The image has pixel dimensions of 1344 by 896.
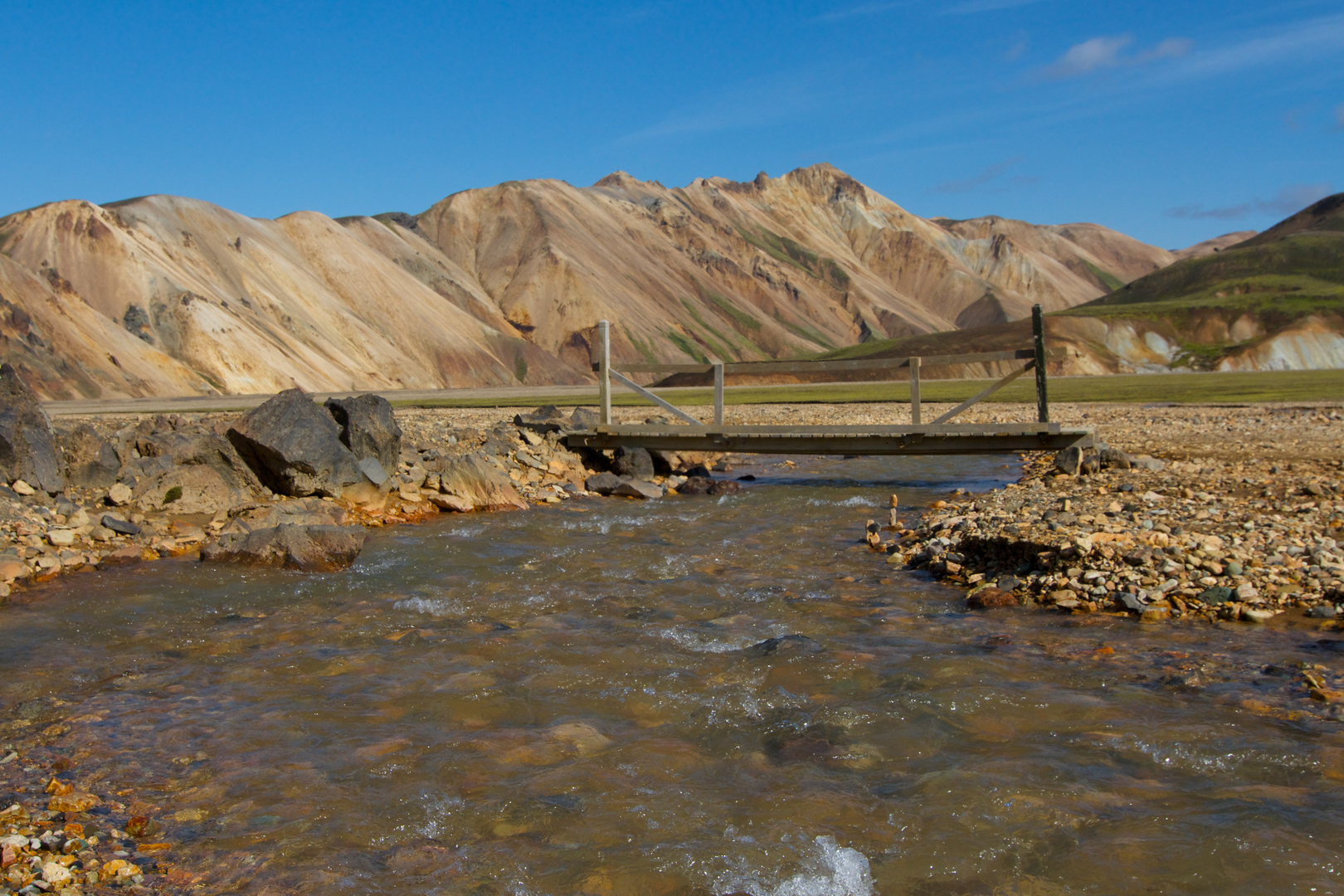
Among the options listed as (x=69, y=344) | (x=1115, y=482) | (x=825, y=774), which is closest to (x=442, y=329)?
(x=69, y=344)

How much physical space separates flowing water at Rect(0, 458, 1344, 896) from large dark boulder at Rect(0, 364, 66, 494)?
11.2 feet

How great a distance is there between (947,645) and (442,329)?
87803 millimetres

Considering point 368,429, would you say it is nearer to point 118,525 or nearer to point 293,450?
point 293,450

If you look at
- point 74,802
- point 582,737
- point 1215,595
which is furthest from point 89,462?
point 1215,595

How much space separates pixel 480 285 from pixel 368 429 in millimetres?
104169

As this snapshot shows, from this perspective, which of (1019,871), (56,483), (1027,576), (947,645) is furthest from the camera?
(56,483)

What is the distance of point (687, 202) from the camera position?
163625 mm

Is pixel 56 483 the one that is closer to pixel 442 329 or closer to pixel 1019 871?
pixel 1019 871

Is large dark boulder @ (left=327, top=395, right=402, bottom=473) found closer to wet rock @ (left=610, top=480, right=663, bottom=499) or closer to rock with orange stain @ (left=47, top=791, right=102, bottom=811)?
wet rock @ (left=610, top=480, right=663, bottom=499)

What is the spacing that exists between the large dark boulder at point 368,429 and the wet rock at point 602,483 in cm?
350

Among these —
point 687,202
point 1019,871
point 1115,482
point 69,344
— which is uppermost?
point 687,202

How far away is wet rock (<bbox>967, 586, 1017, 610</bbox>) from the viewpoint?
8.48 metres

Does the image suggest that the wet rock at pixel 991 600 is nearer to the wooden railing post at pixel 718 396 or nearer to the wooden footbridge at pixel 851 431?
the wooden footbridge at pixel 851 431

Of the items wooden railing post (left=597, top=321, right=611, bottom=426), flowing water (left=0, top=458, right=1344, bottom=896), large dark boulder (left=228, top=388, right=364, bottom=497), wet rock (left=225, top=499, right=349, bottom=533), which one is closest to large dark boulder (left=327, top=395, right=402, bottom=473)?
large dark boulder (left=228, top=388, right=364, bottom=497)
